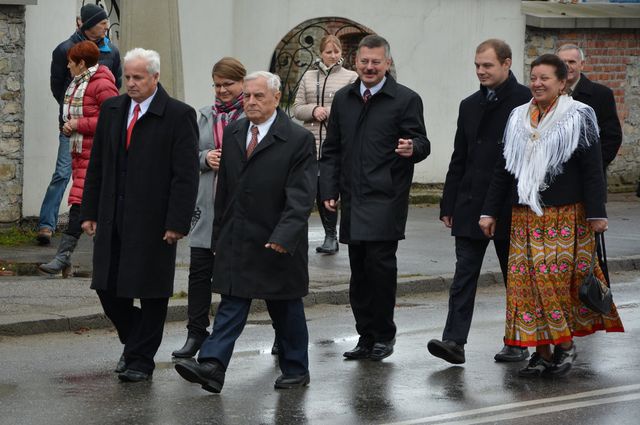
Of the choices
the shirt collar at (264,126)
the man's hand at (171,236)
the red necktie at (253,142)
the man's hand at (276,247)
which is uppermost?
the shirt collar at (264,126)

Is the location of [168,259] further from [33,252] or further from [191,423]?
[33,252]

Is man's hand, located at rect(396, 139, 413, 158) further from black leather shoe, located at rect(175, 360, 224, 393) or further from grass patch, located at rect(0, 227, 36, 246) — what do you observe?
grass patch, located at rect(0, 227, 36, 246)

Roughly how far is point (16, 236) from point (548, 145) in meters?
6.69

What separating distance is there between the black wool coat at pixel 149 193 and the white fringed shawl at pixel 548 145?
1.85 meters

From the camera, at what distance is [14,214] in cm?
1412

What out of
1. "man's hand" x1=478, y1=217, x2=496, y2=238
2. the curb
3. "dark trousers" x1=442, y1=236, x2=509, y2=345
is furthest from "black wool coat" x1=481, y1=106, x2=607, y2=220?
the curb

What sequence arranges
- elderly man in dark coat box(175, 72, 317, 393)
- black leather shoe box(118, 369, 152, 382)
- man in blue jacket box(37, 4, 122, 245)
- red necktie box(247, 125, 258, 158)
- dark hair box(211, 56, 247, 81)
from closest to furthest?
1. elderly man in dark coat box(175, 72, 317, 393)
2. red necktie box(247, 125, 258, 158)
3. black leather shoe box(118, 369, 152, 382)
4. dark hair box(211, 56, 247, 81)
5. man in blue jacket box(37, 4, 122, 245)

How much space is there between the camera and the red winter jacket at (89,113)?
37.9 ft

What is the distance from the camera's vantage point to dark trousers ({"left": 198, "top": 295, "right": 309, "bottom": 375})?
817 cm

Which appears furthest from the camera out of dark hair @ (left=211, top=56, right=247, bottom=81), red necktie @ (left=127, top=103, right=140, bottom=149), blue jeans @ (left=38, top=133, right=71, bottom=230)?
blue jeans @ (left=38, top=133, right=71, bottom=230)

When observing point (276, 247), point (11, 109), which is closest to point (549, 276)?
point (276, 247)

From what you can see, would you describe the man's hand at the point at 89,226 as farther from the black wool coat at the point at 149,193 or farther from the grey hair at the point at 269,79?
the grey hair at the point at 269,79

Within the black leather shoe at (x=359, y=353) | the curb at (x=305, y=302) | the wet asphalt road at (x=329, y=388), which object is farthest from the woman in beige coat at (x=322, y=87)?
the black leather shoe at (x=359, y=353)

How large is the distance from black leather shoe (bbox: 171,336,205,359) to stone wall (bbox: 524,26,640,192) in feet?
36.1
